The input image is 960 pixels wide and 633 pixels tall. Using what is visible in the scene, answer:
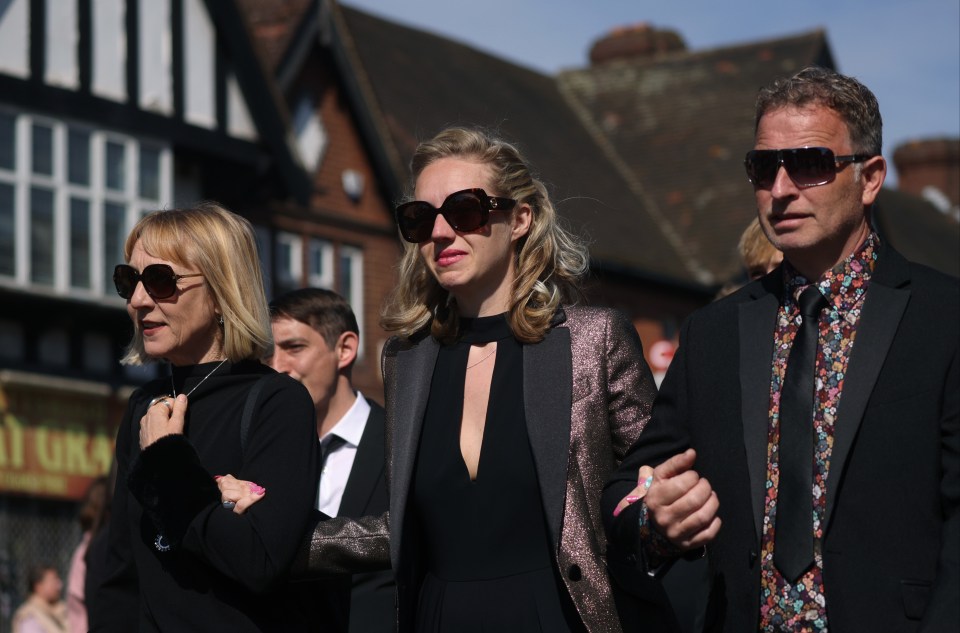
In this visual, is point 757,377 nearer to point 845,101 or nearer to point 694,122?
point 845,101

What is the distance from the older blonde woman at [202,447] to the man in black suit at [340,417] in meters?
0.97

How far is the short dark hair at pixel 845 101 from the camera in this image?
14.4ft

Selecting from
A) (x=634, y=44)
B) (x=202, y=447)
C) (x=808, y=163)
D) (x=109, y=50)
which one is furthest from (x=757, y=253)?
(x=634, y=44)

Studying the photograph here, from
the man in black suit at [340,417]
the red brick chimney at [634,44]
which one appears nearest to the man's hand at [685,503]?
the man in black suit at [340,417]

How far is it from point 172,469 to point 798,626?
1767 millimetres

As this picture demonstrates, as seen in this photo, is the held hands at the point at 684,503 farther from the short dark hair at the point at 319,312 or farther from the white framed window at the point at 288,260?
the white framed window at the point at 288,260

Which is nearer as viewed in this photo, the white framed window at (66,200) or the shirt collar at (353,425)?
the shirt collar at (353,425)

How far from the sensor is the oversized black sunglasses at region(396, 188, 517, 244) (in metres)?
5.06

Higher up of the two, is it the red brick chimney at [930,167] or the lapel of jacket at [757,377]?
the red brick chimney at [930,167]

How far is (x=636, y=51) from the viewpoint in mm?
42656

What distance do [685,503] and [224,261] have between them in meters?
1.84

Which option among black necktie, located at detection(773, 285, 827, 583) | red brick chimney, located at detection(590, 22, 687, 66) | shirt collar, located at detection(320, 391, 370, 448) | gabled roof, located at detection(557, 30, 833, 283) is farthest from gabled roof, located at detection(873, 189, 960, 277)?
black necktie, located at detection(773, 285, 827, 583)

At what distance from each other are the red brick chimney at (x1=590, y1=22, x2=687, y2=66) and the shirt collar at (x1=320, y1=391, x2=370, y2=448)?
3634 centimetres

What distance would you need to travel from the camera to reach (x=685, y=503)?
3.99m
